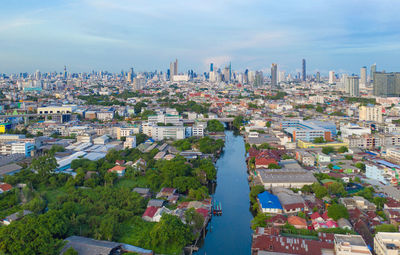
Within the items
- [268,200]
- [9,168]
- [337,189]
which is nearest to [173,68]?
[9,168]

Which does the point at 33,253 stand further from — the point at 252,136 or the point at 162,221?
the point at 252,136

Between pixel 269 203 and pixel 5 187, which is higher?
pixel 5 187

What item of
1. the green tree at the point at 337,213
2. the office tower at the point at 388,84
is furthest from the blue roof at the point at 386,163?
the office tower at the point at 388,84

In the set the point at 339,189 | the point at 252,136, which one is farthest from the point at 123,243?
the point at 252,136

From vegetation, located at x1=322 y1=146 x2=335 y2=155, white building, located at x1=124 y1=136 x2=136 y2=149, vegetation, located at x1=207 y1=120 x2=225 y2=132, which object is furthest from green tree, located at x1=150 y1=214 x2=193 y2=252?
vegetation, located at x1=207 y1=120 x2=225 y2=132

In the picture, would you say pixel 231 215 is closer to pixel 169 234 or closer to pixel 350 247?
pixel 169 234
